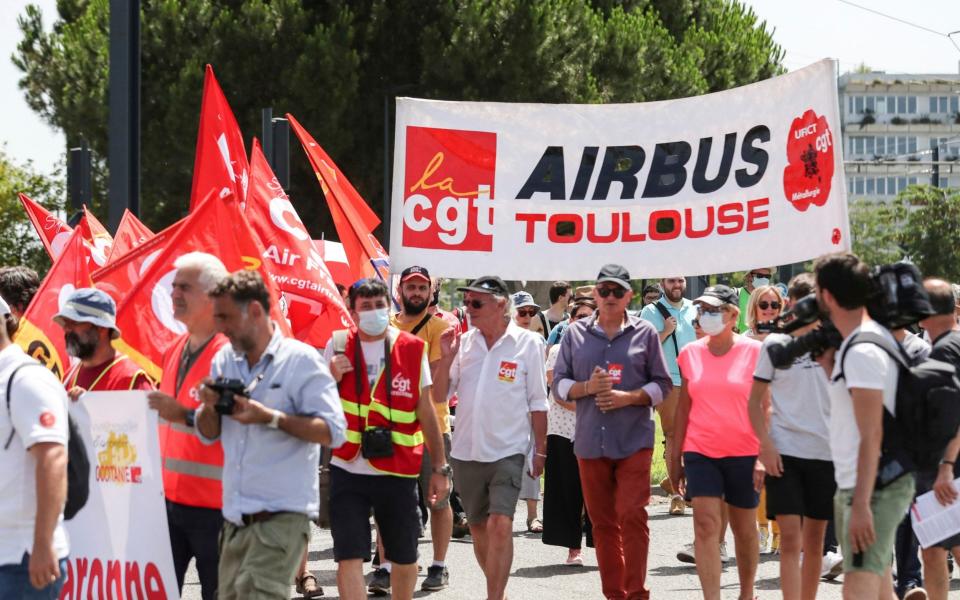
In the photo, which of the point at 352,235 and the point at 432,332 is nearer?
the point at 432,332

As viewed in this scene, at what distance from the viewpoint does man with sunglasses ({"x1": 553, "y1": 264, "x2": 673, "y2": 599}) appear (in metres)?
8.45

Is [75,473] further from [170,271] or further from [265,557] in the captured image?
[170,271]

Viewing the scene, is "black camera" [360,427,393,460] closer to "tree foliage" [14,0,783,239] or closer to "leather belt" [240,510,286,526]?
"leather belt" [240,510,286,526]

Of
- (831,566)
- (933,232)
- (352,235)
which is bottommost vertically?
(831,566)

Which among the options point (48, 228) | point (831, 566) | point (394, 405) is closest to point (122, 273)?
point (394, 405)

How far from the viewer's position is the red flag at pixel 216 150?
36.5 feet

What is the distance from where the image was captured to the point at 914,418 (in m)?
5.71

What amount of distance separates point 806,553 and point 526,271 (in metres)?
3.00

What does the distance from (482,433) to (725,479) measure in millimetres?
1364

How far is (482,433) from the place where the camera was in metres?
8.70

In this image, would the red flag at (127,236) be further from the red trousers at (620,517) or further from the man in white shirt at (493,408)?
the red trousers at (620,517)

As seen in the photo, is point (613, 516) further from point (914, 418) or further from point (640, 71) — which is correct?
point (640, 71)

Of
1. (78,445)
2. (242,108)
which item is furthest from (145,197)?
(78,445)

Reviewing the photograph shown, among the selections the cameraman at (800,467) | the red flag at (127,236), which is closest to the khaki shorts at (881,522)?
the cameraman at (800,467)
